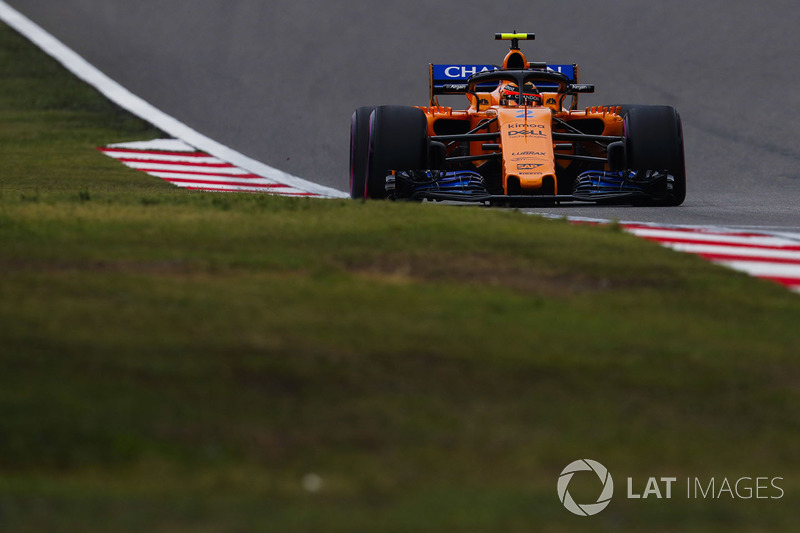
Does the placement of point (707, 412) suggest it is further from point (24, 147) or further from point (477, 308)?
point (24, 147)

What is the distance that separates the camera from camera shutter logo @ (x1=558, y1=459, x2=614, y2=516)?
3.85m

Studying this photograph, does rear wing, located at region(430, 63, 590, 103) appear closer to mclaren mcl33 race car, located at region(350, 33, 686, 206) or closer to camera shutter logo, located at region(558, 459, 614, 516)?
mclaren mcl33 race car, located at region(350, 33, 686, 206)

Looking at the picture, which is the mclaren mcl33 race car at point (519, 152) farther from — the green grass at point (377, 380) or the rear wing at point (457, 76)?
the green grass at point (377, 380)

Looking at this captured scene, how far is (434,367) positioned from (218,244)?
2.73 m

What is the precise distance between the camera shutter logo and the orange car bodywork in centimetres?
714

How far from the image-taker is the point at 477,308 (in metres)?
5.88

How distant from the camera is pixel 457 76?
45.6 feet

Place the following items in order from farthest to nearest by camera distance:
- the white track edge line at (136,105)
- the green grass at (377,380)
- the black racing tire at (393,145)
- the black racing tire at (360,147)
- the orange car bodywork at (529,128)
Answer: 1. the white track edge line at (136,105)
2. the black racing tire at (360,147)
3. the black racing tire at (393,145)
4. the orange car bodywork at (529,128)
5. the green grass at (377,380)

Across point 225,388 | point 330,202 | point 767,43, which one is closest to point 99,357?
point 225,388

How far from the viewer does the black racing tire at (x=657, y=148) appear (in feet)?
38.6

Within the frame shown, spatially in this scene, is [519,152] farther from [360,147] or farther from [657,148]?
[360,147]

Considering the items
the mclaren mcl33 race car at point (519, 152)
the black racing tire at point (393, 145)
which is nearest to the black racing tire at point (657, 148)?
the mclaren mcl33 race car at point (519, 152)

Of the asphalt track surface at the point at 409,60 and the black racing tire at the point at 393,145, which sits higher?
the asphalt track surface at the point at 409,60

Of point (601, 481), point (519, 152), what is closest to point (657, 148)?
point (519, 152)
